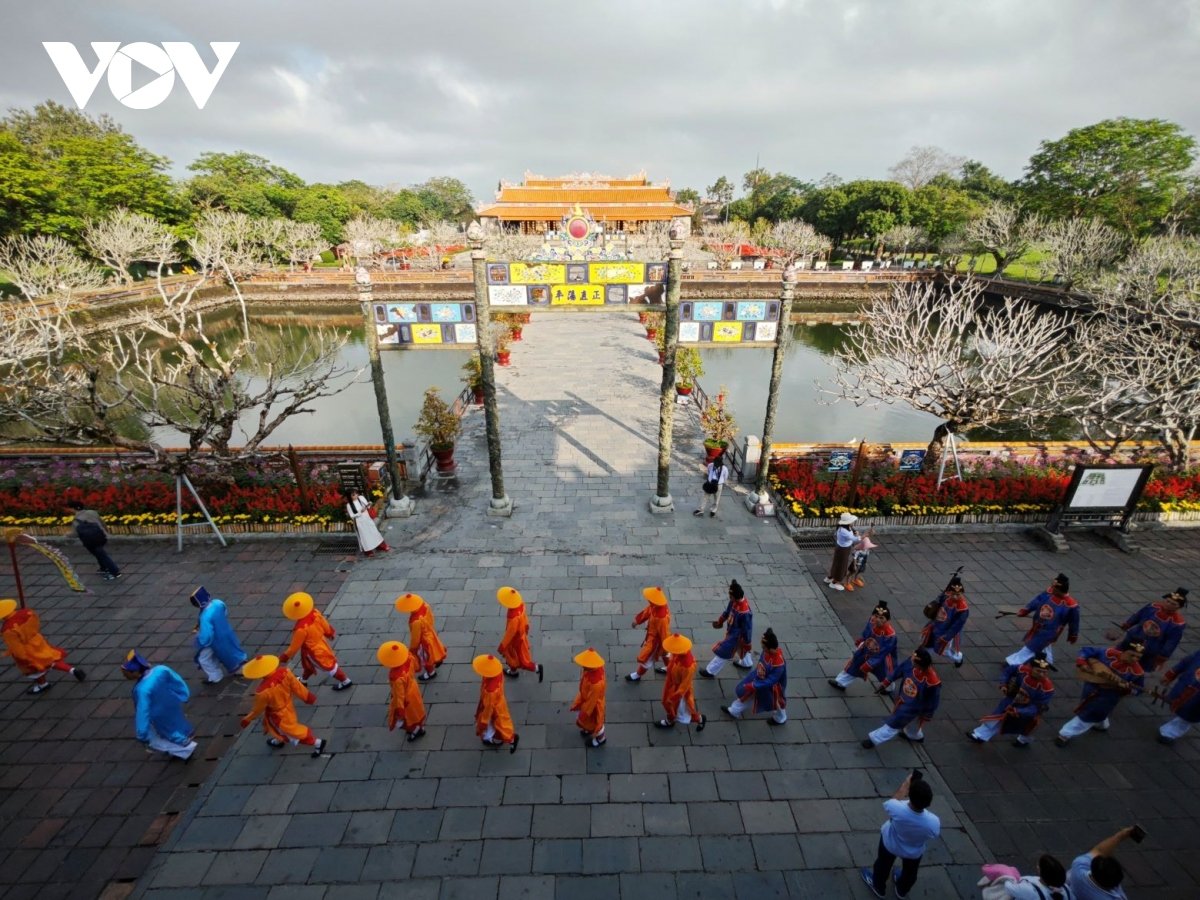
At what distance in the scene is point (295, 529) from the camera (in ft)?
31.5

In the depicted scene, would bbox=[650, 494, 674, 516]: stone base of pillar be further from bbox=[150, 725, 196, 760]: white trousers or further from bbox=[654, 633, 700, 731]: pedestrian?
bbox=[150, 725, 196, 760]: white trousers

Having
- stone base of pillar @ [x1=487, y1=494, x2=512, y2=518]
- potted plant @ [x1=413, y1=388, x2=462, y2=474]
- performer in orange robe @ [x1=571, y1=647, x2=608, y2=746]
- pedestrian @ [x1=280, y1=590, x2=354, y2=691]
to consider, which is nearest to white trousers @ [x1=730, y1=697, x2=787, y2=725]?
performer in orange robe @ [x1=571, y1=647, x2=608, y2=746]

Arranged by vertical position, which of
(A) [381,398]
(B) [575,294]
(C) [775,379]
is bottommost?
(A) [381,398]

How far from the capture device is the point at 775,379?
9992mm

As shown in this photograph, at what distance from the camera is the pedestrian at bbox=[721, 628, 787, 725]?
5.75 meters

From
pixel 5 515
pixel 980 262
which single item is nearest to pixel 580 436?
Result: pixel 5 515

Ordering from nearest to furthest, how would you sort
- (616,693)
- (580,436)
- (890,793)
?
(890,793), (616,693), (580,436)

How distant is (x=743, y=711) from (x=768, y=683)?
2.39 ft

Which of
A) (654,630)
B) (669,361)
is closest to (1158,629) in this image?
(654,630)

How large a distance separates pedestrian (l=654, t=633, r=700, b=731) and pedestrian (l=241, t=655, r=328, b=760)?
376 centimetres

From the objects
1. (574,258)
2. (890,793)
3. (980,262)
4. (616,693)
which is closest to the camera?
(890,793)

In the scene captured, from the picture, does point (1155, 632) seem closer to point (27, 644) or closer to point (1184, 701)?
point (1184, 701)

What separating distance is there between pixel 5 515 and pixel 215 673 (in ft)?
21.4

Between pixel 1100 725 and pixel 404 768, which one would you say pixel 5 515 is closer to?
pixel 404 768
